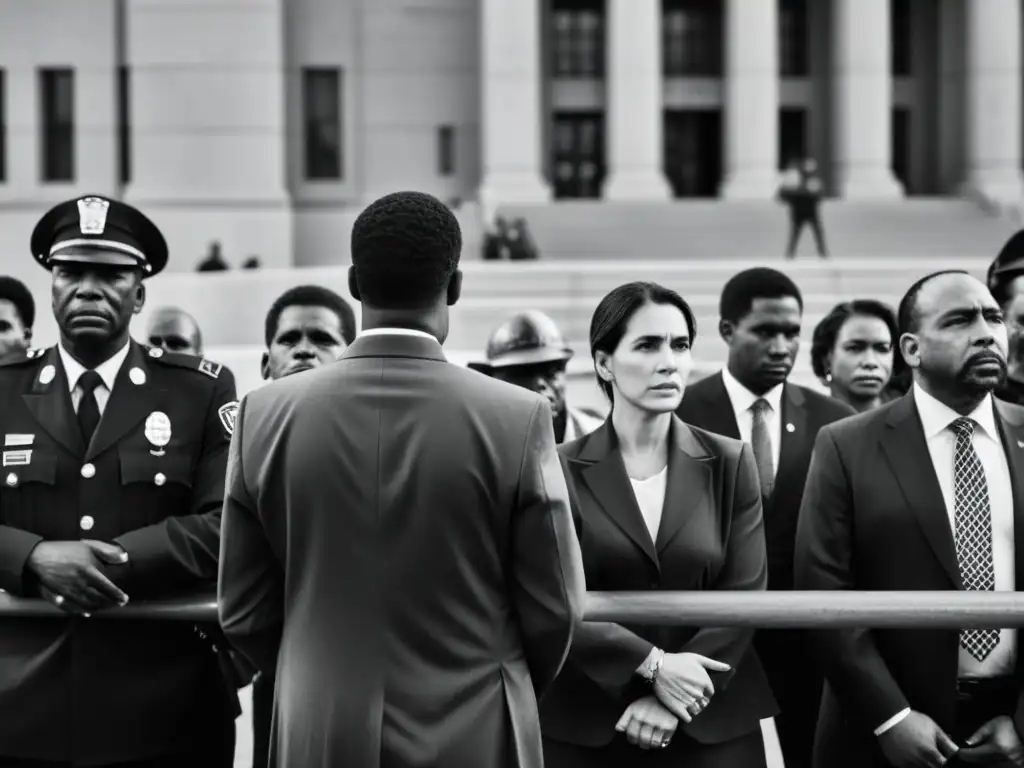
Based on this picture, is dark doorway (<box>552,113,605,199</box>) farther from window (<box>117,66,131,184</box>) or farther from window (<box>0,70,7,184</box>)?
window (<box>0,70,7,184</box>)

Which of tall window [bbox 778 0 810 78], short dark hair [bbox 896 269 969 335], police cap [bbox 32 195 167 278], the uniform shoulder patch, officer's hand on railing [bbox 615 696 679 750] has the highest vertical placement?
tall window [bbox 778 0 810 78]

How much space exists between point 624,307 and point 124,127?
36.8m

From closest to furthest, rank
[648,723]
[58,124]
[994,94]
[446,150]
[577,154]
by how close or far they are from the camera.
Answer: [648,723] < [994,94] < [58,124] < [446,150] < [577,154]

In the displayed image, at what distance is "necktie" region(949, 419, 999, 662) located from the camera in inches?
165

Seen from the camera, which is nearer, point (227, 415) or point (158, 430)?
point (158, 430)

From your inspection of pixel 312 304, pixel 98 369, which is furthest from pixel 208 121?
pixel 98 369

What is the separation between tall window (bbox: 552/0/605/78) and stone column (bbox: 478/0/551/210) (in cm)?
487

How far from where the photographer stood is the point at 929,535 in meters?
4.21

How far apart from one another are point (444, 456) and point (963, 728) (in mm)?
2022

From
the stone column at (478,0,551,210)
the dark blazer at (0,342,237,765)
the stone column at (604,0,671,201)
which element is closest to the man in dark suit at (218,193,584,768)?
the dark blazer at (0,342,237,765)

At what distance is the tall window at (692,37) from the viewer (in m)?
42.1

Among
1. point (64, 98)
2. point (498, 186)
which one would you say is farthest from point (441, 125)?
point (64, 98)

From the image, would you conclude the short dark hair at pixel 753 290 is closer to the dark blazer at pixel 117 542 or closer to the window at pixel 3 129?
the dark blazer at pixel 117 542

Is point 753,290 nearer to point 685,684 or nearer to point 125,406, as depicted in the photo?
point 685,684
